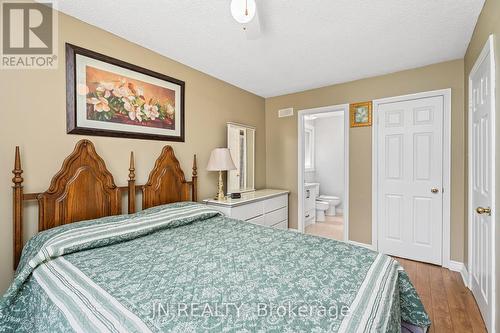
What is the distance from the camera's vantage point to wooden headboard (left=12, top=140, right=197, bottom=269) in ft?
5.51

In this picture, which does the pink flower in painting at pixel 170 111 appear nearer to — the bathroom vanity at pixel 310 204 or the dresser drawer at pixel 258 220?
the dresser drawer at pixel 258 220

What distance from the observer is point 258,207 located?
3299 millimetres

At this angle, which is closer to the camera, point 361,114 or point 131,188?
point 131,188

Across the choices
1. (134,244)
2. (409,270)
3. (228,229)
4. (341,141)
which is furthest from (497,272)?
(341,141)

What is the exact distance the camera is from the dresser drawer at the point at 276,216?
11.6 feet

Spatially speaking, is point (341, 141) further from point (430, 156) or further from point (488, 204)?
point (488, 204)

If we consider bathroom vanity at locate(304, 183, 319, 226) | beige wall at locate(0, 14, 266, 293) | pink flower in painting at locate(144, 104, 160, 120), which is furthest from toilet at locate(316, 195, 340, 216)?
pink flower in painting at locate(144, 104, 160, 120)

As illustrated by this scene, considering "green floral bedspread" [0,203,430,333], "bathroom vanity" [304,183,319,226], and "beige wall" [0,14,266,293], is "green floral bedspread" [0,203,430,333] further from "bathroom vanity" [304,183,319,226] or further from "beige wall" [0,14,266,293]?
"bathroom vanity" [304,183,319,226]

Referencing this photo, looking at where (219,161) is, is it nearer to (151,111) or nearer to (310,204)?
(151,111)

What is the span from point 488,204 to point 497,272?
0.48 meters

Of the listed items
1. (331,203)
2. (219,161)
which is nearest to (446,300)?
(219,161)

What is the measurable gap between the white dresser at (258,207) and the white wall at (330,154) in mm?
2314

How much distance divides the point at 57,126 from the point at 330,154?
530cm

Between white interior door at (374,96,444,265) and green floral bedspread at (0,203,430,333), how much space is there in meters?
1.96
